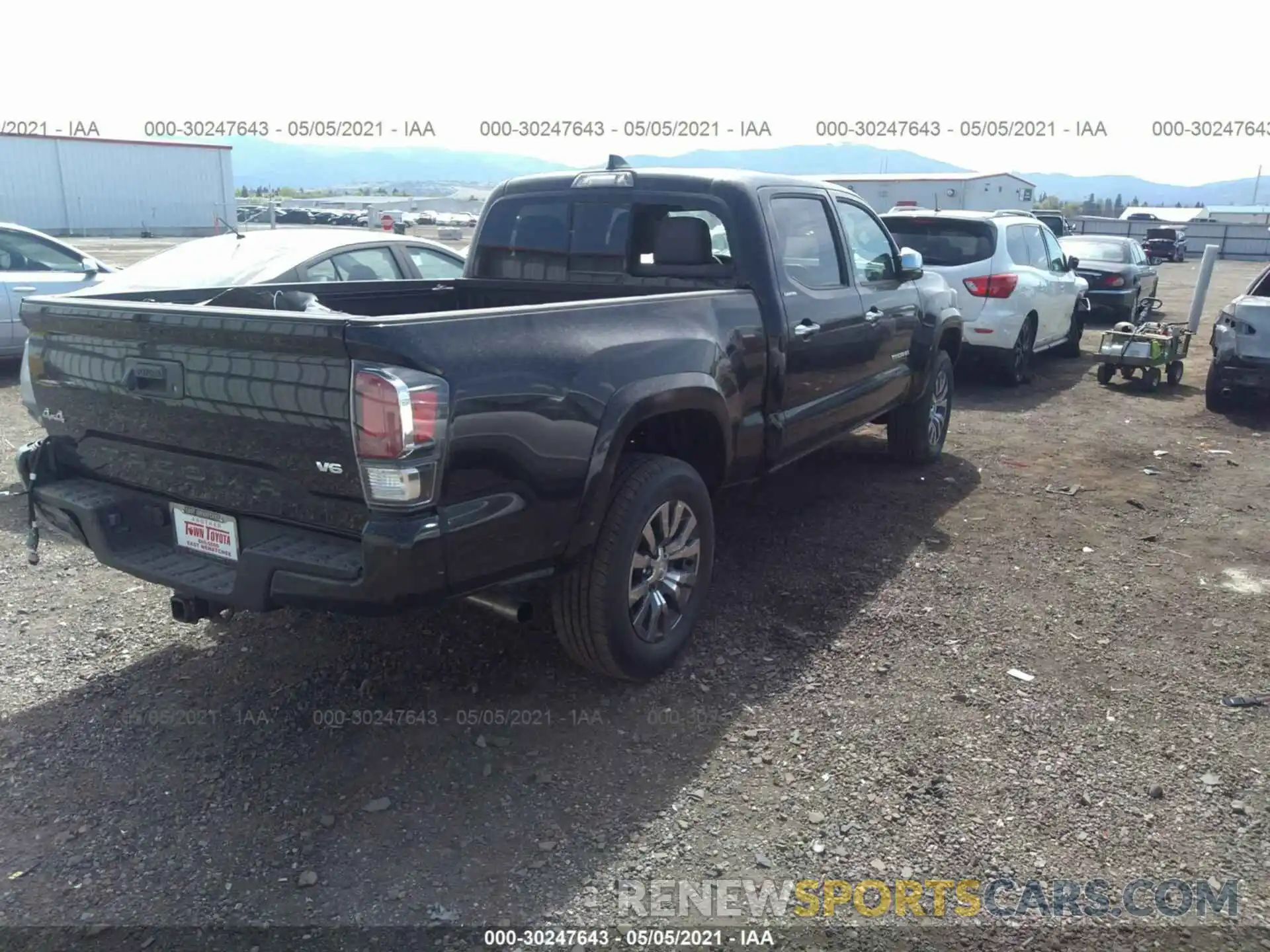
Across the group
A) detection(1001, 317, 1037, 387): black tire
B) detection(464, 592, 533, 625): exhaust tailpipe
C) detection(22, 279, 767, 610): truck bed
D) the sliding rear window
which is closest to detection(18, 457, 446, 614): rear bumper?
detection(22, 279, 767, 610): truck bed

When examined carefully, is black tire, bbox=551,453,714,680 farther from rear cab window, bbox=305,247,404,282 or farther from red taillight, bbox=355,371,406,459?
rear cab window, bbox=305,247,404,282

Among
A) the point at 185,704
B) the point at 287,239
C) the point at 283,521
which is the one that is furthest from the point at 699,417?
the point at 287,239

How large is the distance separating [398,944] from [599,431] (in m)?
1.69

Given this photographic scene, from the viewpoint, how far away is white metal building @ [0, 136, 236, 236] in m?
40.3

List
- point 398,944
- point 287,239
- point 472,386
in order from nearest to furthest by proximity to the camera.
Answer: point 398,944 → point 472,386 → point 287,239

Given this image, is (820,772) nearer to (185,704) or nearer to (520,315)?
(520,315)

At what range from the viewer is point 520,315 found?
3.19 metres

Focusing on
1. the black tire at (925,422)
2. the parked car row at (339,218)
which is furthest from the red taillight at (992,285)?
the parked car row at (339,218)

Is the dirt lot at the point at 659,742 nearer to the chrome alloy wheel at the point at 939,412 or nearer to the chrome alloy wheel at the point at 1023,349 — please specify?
the chrome alloy wheel at the point at 939,412

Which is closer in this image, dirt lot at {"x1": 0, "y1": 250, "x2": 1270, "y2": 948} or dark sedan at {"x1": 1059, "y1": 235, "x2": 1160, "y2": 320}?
dirt lot at {"x1": 0, "y1": 250, "x2": 1270, "y2": 948}

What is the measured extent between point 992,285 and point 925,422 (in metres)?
3.38

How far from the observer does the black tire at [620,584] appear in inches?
140

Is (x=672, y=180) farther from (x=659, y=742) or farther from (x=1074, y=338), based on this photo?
(x=1074, y=338)

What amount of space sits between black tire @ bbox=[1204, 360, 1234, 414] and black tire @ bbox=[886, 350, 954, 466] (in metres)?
3.51
